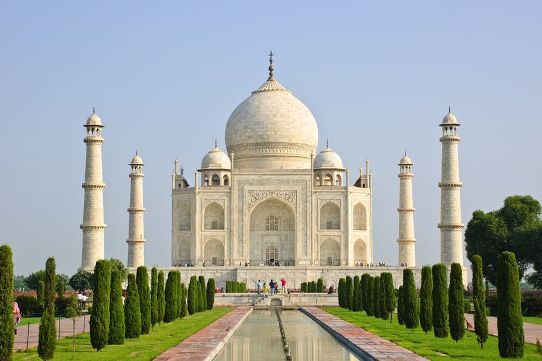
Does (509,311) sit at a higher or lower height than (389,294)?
lower

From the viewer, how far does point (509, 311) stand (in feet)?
39.7

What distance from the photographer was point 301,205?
125 feet

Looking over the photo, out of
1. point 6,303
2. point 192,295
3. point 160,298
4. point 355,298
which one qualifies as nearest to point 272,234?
point 355,298

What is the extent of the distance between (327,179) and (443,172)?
6404mm

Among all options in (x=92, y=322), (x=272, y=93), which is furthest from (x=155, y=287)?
(x=272, y=93)

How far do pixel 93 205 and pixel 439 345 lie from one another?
21.8 metres

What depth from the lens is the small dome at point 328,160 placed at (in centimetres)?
4003

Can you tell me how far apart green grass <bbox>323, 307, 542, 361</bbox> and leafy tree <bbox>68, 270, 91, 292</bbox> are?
15.3 m

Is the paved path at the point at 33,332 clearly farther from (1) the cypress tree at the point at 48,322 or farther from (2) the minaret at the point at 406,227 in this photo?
(2) the minaret at the point at 406,227

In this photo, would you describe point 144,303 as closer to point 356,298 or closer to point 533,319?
point 533,319

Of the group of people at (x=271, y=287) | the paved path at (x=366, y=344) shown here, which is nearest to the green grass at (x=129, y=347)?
the paved path at (x=366, y=344)

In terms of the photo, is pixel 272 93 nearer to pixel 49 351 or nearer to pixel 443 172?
pixel 443 172

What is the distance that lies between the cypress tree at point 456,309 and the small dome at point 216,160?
25322 millimetres

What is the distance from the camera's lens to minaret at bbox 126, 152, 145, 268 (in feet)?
122
